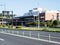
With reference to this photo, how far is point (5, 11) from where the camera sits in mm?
139250

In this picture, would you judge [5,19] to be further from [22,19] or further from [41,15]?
[41,15]

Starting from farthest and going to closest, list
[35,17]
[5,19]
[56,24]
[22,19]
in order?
[5,19] < [22,19] < [35,17] < [56,24]

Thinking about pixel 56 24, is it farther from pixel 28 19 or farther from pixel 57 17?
pixel 28 19

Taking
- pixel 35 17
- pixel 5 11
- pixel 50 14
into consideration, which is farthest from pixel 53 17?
pixel 5 11

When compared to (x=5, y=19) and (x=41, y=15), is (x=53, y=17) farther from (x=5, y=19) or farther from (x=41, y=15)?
(x=5, y=19)

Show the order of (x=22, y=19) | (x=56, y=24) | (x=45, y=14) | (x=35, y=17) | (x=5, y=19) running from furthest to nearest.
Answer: (x=5, y=19)
(x=22, y=19)
(x=35, y=17)
(x=45, y=14)
(x=56, y=24)

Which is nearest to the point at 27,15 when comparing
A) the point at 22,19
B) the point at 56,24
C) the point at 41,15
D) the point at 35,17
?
the point at 22,19

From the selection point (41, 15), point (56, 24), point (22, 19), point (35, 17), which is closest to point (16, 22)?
point (22, 19)

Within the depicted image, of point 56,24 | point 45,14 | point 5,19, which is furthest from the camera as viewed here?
point 5,19

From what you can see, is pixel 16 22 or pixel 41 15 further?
pixel 16 22

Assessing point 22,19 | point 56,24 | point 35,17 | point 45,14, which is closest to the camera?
point 56,24

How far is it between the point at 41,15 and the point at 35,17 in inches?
628

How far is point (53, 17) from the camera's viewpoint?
13288cm

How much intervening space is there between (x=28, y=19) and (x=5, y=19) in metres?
27.7
